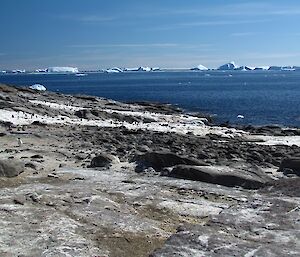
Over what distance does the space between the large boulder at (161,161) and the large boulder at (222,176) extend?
40.8 inches

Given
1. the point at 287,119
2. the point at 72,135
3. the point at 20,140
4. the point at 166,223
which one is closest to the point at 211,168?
the point at 166,223

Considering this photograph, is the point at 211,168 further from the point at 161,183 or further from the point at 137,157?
the point at 137,157

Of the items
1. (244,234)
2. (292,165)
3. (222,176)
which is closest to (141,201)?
(244,234)

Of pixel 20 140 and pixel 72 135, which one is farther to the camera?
pixel 72 135

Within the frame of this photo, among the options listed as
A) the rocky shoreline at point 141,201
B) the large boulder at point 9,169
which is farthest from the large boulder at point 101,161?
the large boulder at point 9,169

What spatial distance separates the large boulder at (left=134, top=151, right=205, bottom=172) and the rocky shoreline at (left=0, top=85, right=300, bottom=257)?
0.11ft

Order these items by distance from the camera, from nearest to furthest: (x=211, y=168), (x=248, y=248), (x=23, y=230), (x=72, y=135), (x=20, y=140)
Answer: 1. (x=248, y=248)
2. (x=23, y=230)
3. (x=211, y=168)
4. (x=20, y=140)
5. (x=72, y=135)

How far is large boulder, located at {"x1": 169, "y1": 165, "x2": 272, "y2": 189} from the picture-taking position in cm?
1544

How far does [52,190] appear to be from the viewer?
1370 cm

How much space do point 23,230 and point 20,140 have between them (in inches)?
478

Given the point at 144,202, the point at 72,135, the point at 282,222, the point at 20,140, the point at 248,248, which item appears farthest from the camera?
the point at 72,135

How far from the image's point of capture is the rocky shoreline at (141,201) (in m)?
10.0

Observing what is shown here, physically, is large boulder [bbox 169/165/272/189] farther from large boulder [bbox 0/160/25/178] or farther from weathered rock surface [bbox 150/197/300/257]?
large boulder [bbox 0/160/25/178]

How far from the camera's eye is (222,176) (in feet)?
51.2
